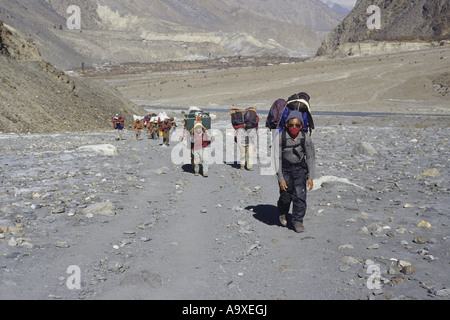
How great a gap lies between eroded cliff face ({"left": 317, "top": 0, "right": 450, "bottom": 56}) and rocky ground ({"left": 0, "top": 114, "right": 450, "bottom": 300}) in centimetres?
9736

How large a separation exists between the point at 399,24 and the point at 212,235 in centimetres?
11871

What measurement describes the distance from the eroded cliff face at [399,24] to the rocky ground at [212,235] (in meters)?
97.4

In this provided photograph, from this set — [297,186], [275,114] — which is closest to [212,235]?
[297,186]

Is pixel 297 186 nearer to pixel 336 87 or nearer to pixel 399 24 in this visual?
pixel 336 87

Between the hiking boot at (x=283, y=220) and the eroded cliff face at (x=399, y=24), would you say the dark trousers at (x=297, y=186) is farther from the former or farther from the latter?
the eroded cliff face at (x=399, y=24)

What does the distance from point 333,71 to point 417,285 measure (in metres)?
70.5

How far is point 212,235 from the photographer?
755 cm

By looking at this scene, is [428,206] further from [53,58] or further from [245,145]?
[53,58]

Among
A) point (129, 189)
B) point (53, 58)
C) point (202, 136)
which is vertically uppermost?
point (53, 58)

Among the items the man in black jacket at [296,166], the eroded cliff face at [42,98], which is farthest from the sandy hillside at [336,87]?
the man in black jacket at [296,166]

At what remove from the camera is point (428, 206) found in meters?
8.98
